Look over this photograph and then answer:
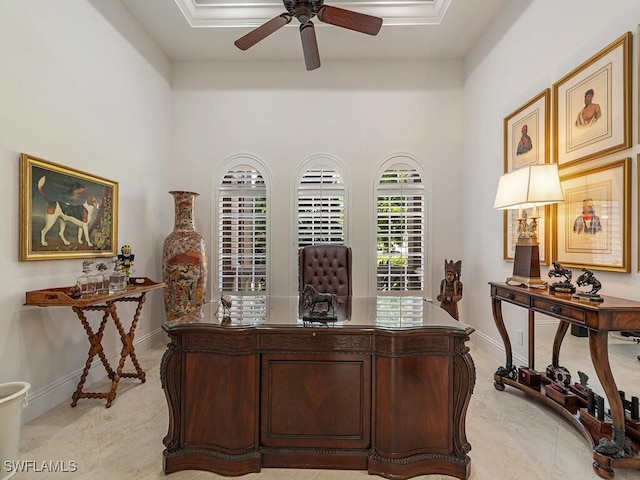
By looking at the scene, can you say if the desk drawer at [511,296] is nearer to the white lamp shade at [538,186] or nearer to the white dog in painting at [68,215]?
the white lamp shade at [538,186]

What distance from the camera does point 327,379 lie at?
5.84 feet

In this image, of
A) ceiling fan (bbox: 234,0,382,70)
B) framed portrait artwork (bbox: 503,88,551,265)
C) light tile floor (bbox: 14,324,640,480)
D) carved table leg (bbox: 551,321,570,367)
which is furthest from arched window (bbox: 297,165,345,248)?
carved table leg (bbox: 551,321,570,367)

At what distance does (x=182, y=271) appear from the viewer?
3.62m

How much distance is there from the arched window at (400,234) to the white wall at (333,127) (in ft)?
0.46

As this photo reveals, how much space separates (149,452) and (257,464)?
734mm

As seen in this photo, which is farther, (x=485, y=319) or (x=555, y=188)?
(x=485, y=319)

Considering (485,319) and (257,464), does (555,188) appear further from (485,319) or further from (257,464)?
(257,464)

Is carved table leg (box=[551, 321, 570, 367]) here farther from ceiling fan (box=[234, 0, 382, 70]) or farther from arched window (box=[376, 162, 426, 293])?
ceiling fan (box=[234, 0, 382, 70])

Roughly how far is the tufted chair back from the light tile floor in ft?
5.37

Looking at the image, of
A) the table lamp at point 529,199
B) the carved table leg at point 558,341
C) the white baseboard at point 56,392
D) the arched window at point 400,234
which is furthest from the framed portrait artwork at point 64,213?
the carved table leg at point 558,341

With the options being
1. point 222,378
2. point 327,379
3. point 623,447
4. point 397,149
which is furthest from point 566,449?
point 397,149

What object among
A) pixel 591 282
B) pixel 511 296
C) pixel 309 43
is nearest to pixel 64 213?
pixel 309 43

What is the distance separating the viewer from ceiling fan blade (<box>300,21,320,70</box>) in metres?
2.58

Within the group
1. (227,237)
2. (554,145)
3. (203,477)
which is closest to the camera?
(203,477)
